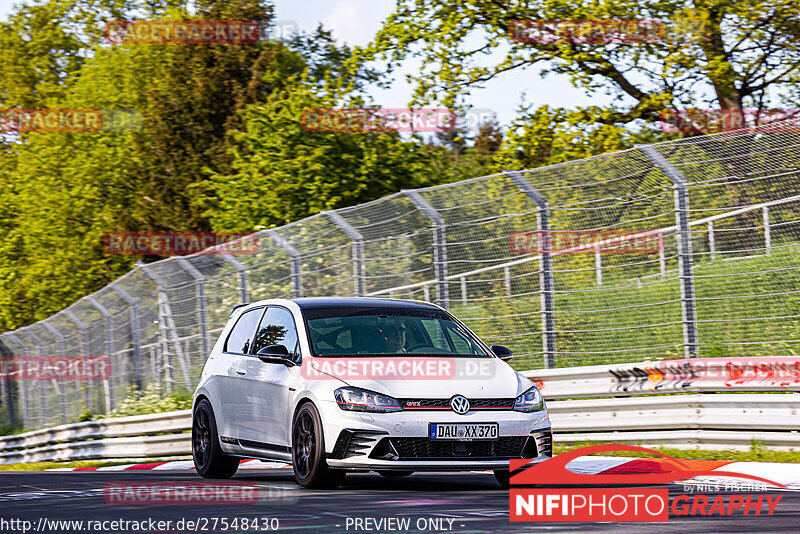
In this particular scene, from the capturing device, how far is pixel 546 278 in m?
12.9

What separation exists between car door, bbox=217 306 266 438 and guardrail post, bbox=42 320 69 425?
1464cm

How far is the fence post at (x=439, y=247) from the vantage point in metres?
14.0

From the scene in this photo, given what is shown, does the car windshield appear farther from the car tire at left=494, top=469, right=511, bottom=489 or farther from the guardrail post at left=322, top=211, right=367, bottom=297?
the guardrail post at left=322, top=211, right=367, bottom=297

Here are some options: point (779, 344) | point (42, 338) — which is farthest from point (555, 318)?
point (42, 338)

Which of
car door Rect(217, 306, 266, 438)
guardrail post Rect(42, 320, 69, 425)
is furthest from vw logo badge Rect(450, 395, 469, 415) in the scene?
guardrail post Rect(42, 320, 69, 425)

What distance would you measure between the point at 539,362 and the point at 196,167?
27.2 metres

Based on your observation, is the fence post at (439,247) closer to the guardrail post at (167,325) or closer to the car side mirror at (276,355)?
the car side mirror at (276,355)

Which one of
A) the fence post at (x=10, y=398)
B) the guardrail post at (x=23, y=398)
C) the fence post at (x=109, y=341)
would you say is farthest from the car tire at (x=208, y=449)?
the fence post at (x=10, y=398)

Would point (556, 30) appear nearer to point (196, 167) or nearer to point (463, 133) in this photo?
point (463, 133)

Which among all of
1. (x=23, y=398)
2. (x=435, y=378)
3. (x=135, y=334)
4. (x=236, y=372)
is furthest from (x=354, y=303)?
(x=23, y=398)

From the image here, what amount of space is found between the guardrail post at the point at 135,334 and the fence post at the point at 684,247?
37.8 ft

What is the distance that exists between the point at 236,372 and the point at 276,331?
0.59 m

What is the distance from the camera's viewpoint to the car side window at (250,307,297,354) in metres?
10.4

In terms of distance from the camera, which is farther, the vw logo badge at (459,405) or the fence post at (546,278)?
the fence post at (546,278)
